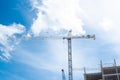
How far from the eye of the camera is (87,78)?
322 feet

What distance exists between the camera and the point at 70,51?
112 meters

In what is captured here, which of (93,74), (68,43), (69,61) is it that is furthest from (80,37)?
(93,74)

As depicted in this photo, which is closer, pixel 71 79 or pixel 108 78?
pixel 108 78

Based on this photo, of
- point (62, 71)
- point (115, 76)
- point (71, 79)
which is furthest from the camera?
point (62, 71)

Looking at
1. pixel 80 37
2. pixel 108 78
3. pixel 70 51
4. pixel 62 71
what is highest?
pixel 80 37

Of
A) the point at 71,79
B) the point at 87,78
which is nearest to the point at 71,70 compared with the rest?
the point at 71,79

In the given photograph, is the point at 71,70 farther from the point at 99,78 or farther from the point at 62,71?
the point at 99,78

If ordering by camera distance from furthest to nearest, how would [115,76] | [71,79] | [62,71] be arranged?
[62,71]
[71,79]
[115,76]

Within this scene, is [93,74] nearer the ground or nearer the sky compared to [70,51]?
nearer the ground

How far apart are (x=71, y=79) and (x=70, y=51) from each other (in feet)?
41.8

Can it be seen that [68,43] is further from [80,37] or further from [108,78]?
[108,78]

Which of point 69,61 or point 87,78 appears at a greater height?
point 69,61

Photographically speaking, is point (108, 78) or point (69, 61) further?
point (69, 61)

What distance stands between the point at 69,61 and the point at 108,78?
21969 millimetres
